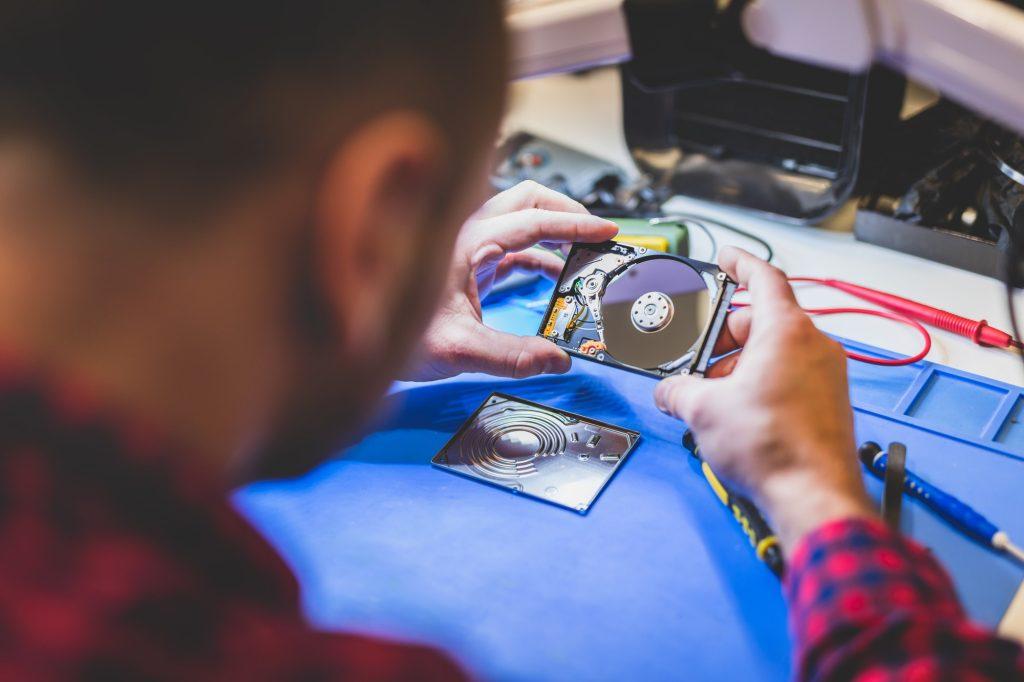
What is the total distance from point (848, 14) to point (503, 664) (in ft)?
1.69

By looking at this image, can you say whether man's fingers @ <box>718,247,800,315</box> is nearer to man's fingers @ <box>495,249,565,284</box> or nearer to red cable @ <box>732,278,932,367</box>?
red cable @ <box>732,278,932,367</box>

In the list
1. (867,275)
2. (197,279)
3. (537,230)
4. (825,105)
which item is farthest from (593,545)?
(825,105)

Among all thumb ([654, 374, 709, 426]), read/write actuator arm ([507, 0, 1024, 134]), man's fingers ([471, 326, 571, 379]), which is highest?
read/write actuator arm ([507, 0, 1024, 134])

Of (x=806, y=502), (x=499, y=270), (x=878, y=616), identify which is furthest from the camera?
(x=499, y=270)

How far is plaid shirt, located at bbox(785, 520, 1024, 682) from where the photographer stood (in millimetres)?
564

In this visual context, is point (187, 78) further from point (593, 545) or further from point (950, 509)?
point (950, 509)

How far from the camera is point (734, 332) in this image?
0.94m

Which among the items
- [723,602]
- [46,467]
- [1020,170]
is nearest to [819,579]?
[723,602]

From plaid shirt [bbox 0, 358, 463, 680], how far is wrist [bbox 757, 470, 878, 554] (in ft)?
1.32

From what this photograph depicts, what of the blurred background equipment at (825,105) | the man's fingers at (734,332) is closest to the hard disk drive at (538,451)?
the man's fingers at (734,332)

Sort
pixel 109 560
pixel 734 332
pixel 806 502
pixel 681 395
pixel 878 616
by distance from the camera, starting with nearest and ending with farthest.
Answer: pixel 109 560 → pixel 878 616 → pixel 806 502 → pixel 681 395 → pixel 734 332

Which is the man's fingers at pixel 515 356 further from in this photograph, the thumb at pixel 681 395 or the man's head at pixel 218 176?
the man's head at pixel 218 176

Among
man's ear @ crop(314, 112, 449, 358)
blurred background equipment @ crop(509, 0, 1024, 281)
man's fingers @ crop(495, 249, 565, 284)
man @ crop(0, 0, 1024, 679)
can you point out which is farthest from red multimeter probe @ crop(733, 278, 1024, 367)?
man's ear @ crop(314, 112, 449, 358)

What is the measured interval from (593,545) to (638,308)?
30 centimetres
